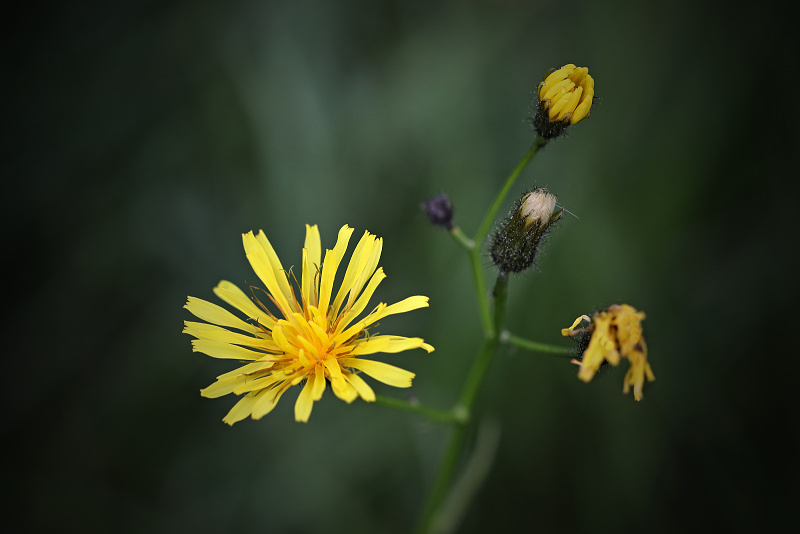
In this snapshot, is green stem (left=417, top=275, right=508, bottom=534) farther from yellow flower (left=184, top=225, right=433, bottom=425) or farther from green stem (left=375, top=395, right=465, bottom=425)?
yellow flower (left=184, top=225, right=433, bottom=425)

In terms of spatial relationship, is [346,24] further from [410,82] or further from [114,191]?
[114,191]

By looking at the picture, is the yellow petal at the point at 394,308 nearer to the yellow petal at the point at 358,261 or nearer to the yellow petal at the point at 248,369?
the yellow petal at the point at 358,261

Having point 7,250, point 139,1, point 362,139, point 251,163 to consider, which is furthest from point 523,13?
point 7,250

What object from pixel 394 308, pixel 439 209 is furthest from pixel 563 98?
pixel 394 308

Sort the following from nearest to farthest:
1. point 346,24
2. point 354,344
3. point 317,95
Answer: point 354,344, point 317,95, point 346,24

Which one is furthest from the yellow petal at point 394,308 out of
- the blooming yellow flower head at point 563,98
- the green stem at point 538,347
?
the blooming yellow flower head at point 563,98

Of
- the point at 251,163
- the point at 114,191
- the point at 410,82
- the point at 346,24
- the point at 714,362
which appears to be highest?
the point at 346,24

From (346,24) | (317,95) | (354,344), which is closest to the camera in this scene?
(354,344)
